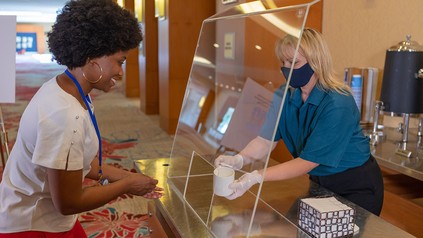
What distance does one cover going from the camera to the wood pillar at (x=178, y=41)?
513 cm

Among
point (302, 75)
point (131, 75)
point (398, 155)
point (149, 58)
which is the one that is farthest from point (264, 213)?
point (131, 75)

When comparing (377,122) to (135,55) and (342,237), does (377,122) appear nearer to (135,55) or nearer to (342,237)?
(342,237)

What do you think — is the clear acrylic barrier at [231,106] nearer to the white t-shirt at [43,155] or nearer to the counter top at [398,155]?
the white t-shirt at [43,155]

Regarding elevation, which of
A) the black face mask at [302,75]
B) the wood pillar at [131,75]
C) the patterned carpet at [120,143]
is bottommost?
the patterned carpet at [120,143]

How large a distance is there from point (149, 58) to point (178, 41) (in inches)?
58.3

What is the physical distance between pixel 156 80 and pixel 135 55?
1.69m

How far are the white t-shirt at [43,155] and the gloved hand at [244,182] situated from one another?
44 centimetres

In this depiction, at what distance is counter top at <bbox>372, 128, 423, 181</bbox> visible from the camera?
191 cm

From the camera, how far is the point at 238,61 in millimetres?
1625

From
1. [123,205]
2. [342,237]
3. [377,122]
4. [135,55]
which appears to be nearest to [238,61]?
[342,237]

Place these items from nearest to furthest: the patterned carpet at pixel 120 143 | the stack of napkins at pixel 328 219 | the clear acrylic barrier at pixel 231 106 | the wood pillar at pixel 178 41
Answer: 1. the stack of napkins at pixel 328 219
2. the clear acrylic barrier at pixel 231 106
3. the patterned carpet at pixel 120 143
4. the wood pillar at pixel 178 41

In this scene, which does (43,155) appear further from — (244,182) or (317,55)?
(317,55)

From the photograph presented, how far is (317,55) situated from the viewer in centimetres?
142

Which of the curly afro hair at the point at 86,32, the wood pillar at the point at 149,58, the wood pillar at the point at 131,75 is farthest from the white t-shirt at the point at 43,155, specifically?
the wood pillar at the point at 131,75
